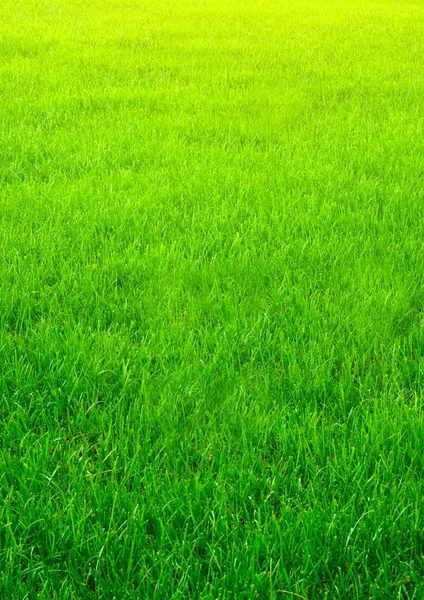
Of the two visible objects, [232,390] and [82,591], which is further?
[232,390]

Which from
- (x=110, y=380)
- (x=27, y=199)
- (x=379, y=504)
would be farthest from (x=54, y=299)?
(x=379, y=504)

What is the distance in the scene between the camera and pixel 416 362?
269 centimetres

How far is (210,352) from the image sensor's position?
2744 mm

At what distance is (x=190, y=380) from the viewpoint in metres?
2.51

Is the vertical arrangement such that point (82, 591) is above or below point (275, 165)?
below

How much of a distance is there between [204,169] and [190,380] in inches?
105

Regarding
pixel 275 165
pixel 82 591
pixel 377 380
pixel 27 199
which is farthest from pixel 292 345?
pixel 275 165

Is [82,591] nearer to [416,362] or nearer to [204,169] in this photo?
[416,362]

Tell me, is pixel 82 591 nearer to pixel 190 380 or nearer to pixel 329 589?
pixel 329 589

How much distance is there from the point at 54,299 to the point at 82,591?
1616mm

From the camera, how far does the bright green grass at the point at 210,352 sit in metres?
1.76

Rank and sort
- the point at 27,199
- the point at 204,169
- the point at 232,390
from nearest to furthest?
the point at 232,390, the point at 27,199, the point at 204,169


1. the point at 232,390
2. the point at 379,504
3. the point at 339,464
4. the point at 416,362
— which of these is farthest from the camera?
the point at 416,362

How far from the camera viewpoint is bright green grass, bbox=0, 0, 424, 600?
5.77 ft
